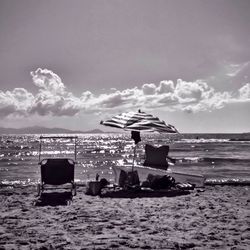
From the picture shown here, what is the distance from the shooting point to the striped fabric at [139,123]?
8898mm

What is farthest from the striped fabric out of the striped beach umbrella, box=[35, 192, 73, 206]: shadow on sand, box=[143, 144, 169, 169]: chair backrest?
box=[35, 192, 73, 206]: shadow on sand

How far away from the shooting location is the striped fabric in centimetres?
890

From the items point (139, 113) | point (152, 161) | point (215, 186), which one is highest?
point (139, 113)

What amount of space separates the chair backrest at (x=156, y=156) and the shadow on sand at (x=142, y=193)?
1702 millimetres

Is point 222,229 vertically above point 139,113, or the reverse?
point 139,113

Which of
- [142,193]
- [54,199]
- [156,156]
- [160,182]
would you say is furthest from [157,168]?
[54,199]

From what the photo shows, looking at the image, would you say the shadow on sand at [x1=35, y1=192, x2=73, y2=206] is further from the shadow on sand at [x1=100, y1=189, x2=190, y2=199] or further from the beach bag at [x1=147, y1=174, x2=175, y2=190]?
the beach bag at [x1=147, y1=174, x2=175, y2=190]

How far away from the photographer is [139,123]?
29.9 feet

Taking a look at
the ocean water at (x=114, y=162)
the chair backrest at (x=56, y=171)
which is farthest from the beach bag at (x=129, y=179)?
the chair backrest at (x=56, y=171)

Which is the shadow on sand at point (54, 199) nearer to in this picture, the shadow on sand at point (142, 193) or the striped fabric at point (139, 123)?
the shadow on sand at point (142, 193)

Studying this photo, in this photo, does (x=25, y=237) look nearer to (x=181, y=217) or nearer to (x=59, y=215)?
(x=59, y=215)

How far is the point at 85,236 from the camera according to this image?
16.7 feet

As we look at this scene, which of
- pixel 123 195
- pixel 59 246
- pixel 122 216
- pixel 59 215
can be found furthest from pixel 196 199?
pixel 59 246

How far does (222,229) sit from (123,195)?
3.61 m
